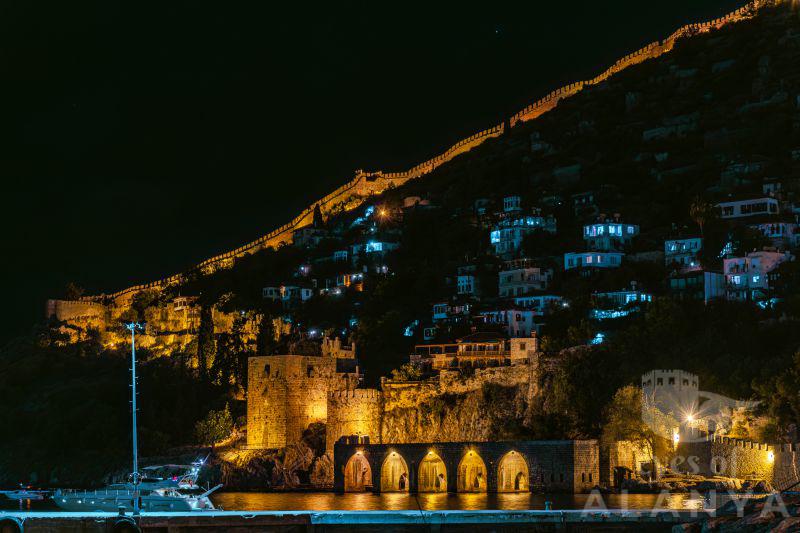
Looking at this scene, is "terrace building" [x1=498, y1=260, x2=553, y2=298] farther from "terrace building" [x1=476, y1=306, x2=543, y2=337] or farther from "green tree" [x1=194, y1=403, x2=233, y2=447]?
"green tree" [x1=194, y1=403, x2=233, y2=447]

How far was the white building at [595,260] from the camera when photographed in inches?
3391

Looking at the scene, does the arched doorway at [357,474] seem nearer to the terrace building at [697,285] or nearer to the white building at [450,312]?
the terrace building at [697,285]

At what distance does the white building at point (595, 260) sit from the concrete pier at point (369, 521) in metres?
49.1

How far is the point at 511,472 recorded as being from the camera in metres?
61.9

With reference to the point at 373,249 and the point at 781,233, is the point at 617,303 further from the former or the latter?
the point at 373,249

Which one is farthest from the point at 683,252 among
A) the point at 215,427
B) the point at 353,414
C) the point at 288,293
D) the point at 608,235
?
the point at 288,293

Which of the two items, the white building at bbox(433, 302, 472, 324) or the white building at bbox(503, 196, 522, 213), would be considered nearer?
the white building at bbox(433, 302, 472, 324)

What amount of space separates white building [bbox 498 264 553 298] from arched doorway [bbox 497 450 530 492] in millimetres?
25291

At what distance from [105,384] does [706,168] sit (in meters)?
45.0

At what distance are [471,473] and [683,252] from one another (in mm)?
26259

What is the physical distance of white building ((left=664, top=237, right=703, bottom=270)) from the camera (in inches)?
3217

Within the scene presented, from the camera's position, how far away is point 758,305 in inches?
2753

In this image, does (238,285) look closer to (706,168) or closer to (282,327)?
(282,327)

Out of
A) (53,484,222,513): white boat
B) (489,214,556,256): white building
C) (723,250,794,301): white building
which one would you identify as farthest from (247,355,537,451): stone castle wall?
(489,214,556,256): white building
